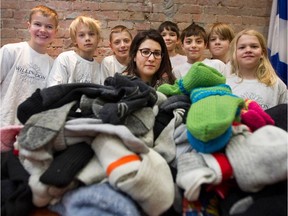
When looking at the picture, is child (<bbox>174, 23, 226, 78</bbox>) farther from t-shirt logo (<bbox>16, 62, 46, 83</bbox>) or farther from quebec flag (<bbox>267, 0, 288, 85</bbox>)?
t-shirt logo (<bbox>16, 62, 46, 83</bbox>)

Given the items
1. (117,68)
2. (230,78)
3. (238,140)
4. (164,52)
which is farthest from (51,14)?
(238,140)

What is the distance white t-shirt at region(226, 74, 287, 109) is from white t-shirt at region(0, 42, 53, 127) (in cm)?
104

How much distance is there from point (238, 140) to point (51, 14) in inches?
56.2

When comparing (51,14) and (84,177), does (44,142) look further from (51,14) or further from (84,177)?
(51,14)

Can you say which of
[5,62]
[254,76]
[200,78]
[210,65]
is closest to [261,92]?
[254,76]

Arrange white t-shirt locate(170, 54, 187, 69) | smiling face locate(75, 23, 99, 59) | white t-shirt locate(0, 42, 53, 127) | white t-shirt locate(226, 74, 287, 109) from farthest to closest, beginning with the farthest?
white t-shirt locate(170, 54, 187, 69) → smiling face locate(75, 23, 99, 59) → white t-shirt locate(0, 42, 53, 127) → white t-shirt locate(226, 74, 287, 109)

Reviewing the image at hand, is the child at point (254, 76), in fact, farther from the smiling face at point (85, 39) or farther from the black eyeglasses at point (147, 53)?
the smiling face at point (85, 39)

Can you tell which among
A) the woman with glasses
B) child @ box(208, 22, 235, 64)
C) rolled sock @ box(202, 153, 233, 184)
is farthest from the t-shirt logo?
rolled sock @ box(202, 153, 233, 184)

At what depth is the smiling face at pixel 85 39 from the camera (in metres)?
1.68

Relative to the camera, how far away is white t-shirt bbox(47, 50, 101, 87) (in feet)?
4.99

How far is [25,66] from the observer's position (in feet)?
4.89

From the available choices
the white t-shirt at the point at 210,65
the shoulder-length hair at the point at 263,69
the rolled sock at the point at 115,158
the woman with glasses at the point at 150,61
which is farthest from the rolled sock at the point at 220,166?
the white t-shirt at the point at 210,65

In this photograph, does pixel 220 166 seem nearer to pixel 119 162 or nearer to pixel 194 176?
pixel 194 176

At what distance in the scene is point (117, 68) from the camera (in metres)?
1.77
